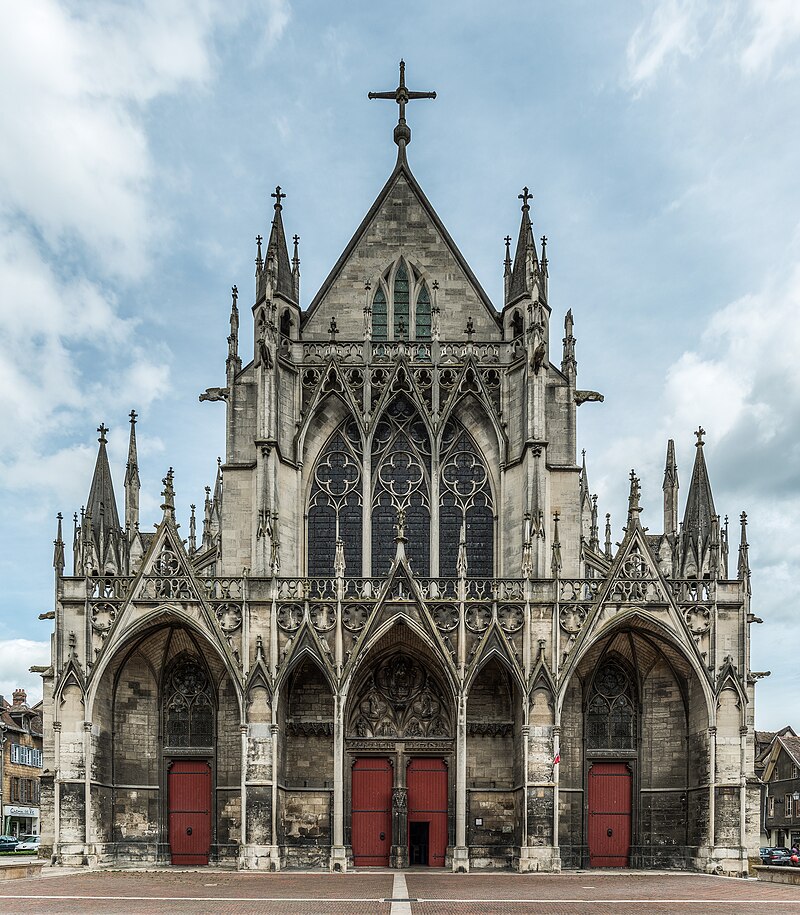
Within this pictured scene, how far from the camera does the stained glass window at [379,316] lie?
3538cm

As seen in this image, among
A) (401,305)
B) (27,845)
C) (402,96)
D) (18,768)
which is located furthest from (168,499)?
(18,768)

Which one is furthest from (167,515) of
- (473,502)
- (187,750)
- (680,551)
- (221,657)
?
(680,551)

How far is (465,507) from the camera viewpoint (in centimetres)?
3331

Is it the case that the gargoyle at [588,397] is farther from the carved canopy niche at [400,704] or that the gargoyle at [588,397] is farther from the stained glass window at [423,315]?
the carved canopy niche at [400,704]

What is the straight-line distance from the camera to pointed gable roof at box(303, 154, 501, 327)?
35375mm

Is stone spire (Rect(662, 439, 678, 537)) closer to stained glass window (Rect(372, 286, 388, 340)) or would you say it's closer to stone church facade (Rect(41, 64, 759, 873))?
stone church facade (Rect(41, 64, 759, 873))

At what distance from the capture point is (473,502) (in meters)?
33.4

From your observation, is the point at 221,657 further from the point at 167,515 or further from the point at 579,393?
the point at 579,393

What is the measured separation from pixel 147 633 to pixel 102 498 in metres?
4.95

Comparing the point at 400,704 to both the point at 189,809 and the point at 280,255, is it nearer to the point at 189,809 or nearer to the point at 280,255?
the point at 189,809

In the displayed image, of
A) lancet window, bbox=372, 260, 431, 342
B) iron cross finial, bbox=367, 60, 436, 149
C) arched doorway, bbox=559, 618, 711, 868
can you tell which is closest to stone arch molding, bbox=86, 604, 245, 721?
arched doorway, bbox=559, 618, 711, 868

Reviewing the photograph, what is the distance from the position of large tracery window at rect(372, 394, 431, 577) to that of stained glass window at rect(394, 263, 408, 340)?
2.56 metres

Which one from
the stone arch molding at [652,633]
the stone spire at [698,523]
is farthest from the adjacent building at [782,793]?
the stone arch molding at [652,633]

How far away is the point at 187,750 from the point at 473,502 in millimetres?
11488
